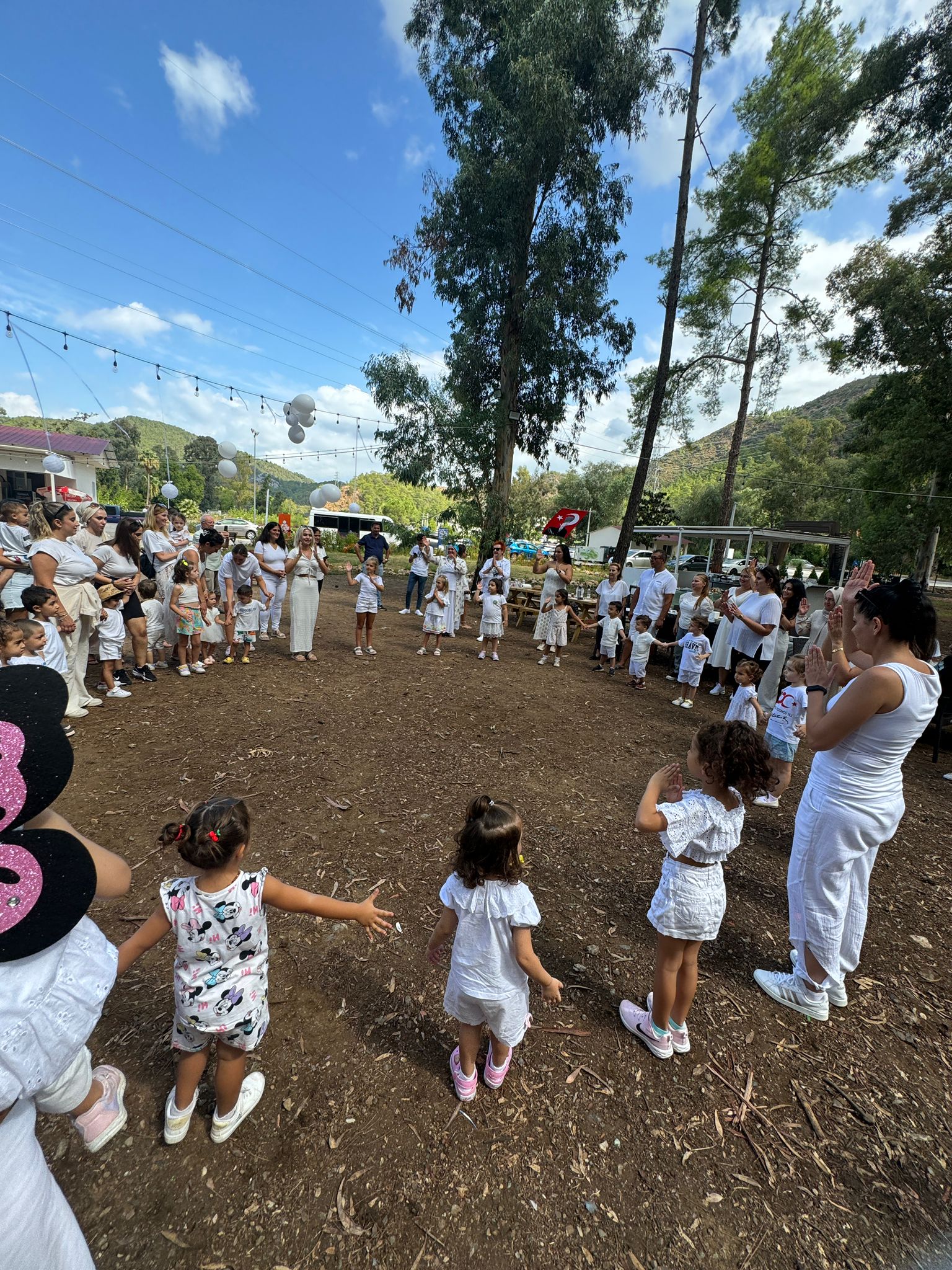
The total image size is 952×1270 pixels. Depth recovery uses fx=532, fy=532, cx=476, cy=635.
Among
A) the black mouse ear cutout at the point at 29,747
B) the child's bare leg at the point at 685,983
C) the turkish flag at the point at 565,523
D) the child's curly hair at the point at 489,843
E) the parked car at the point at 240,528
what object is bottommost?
the child's bare leg at the point at 685,983

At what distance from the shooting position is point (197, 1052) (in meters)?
1.77

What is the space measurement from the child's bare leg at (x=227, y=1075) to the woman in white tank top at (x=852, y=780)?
2419mm

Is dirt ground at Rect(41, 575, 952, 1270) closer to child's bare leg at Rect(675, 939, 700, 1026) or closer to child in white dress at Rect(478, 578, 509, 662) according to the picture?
child's bare leg at Rect(675, 939, 700, 1026)

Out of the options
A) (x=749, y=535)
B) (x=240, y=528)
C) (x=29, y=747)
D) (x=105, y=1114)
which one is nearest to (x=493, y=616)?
(x=749, y=535)

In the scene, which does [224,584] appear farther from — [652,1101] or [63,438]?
[63,438]

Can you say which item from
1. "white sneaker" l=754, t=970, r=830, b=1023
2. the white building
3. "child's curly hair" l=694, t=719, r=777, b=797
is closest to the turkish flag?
"white sneaker" l=754, t=970, r=830, b=1023

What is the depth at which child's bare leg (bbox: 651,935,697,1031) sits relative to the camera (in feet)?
7.05

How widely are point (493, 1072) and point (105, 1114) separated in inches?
52.6

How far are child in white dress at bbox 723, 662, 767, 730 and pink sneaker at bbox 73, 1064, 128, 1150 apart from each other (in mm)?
4717

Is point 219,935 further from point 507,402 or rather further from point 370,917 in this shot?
point 507,402

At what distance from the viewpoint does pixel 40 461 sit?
30.7m

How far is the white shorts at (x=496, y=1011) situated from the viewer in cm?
192

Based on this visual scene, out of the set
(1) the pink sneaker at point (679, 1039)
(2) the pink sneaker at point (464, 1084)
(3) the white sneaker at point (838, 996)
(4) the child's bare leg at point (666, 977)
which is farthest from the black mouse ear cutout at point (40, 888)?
(3) the white sneaker at point (838, 996)

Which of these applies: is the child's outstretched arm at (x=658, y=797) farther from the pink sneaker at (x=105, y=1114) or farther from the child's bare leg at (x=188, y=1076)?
the pink sneaker at (x=105, y=1114)
